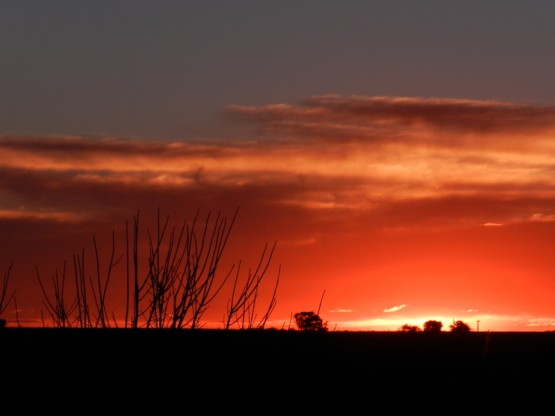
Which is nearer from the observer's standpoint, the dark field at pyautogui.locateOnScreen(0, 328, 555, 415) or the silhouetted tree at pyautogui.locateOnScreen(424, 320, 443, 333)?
the dark field at pyautogui.locateOnScreen(0, 328, 555, 415)

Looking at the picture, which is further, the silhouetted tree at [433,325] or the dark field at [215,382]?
the silhouetted tree at [433,325]

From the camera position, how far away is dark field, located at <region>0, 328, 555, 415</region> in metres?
14.7

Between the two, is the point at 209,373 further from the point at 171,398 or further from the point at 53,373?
the point at 53,373

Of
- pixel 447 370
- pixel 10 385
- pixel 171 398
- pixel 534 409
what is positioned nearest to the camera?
pixel 171 398

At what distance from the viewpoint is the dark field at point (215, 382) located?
14734 millimetres

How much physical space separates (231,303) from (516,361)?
14776 mm

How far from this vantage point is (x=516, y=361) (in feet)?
93.1

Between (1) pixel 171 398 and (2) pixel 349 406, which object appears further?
(2) pixel 349 406

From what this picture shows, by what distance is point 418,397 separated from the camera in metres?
18.3

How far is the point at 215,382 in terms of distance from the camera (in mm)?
15539

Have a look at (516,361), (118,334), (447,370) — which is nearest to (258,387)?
(118,334)

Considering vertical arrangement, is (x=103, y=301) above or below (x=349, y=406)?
above

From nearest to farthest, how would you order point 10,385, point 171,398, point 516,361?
1. point 171,398
2. point 10,385
3. point 516,361

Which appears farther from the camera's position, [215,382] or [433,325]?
[433,325]
